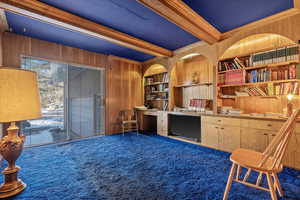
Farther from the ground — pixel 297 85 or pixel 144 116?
pixel 297 85

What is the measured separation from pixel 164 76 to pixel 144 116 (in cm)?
163

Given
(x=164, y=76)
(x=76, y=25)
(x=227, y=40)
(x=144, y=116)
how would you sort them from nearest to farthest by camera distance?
(x=76, y=25) < (x=227, y=40) < (x=164, y=76) < (x=144, y=116)

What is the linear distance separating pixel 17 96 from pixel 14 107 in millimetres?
116

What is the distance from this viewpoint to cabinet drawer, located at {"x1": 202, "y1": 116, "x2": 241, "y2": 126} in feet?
8.84

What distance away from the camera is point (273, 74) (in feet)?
8.19

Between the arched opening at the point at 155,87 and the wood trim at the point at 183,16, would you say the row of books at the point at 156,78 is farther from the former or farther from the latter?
the wood trim at the point at 183,16

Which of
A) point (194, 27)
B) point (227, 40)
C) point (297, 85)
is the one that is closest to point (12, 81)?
point (194, 27)

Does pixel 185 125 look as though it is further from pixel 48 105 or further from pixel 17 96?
pixel 48 105

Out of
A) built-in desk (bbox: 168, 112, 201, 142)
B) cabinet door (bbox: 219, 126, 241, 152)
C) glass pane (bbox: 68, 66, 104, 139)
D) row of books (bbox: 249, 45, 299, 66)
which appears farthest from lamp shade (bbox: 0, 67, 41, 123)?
row of books (bbox: 249, 45, 299, 66)

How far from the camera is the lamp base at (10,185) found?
1.51m

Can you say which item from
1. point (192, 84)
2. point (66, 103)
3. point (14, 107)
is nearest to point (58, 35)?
point (66, 103)

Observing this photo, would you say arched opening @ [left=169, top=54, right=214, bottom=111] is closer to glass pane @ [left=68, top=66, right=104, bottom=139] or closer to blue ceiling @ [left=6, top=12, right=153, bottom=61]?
blue ceiling @ [left=6, top=12, right=153, bottom=61]

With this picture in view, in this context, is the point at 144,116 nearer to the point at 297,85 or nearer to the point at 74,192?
the point at 74,192

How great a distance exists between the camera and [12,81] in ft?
4.62
